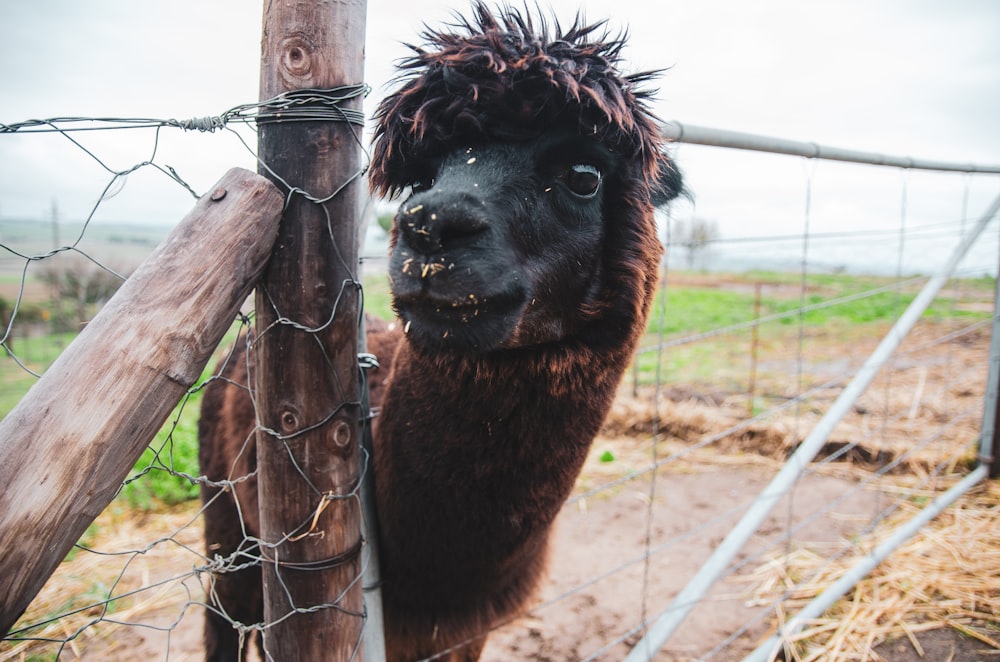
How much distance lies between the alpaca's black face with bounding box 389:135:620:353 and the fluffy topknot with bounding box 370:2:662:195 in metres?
0.06

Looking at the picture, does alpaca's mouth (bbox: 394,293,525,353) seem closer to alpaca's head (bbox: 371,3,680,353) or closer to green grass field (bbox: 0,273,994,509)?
alpaca's head (bbox: 371,3,680,353)

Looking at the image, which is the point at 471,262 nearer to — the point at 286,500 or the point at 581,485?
the point at 286,500

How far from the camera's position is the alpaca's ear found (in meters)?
2.13

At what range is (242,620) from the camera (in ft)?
8.29

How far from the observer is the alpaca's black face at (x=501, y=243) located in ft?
4.62

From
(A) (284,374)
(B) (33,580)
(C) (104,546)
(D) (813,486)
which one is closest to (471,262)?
(A) (284,374)

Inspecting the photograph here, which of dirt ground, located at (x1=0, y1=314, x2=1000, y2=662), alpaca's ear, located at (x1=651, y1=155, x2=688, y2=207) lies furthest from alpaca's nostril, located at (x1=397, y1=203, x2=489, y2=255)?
dirt ground, located at (x1=0, y1=314, x2=1000, y2=662)

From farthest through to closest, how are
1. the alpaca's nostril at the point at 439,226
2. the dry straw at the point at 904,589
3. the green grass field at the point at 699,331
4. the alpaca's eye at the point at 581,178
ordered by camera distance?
1. the green grass field at the point at 699,331
2. the dry straw at the point at 904,589
3. the alpaca's eye at the point at 581,178
4. the alpaca's nostril at the point at 439,226

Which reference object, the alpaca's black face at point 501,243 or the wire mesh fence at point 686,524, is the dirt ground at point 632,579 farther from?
the alpaca's black face at point 501,243

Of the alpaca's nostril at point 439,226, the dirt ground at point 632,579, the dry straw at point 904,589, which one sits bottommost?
the dirt ground at point 632,579

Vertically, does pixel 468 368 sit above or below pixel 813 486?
above

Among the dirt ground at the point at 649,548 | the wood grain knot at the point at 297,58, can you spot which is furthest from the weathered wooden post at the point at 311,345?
the dirt ground at the point at 649,548

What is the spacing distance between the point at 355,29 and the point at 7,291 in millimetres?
12082

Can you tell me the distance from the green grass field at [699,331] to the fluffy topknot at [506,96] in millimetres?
1161
